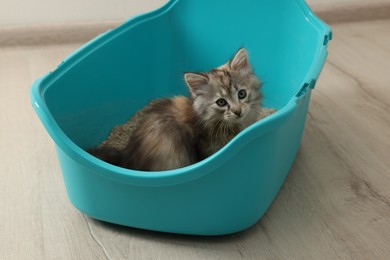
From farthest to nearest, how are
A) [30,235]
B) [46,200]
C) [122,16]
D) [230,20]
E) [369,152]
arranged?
1. [122,16]
2. [230,20]
3. [369,152]
4. [46,200]
5. [30,235]

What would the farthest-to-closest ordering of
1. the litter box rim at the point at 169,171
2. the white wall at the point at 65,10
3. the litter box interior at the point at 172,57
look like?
1. the white wall at the point at 65,10
2. the litter box interior at the point at 172,57
3. the litter box rim at the point at 169,171

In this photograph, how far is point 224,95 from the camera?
116cm

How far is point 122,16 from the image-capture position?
2131mm

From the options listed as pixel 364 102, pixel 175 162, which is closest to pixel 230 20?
pixel 364 102

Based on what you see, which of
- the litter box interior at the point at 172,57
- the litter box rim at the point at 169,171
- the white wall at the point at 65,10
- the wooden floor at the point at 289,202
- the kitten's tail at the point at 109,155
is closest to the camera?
the litter box rim at the point at 169,171

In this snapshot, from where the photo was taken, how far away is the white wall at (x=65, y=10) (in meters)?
2.05

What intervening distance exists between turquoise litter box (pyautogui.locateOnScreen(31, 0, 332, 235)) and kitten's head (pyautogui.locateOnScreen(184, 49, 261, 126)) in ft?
0.37

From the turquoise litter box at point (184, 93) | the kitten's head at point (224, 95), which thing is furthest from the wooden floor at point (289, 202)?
the kitten's head at point (224, 95)

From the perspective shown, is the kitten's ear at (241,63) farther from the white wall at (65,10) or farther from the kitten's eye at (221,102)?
the white wall at (65,10)

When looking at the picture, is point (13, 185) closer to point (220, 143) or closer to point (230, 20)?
point (220, 143)

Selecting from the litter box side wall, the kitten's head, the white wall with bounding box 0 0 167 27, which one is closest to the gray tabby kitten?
the kitten's head

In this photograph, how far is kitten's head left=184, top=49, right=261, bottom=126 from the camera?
116 centimetres

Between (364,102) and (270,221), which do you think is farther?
(364,102)

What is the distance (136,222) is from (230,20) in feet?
2.70
